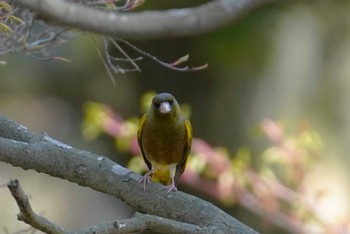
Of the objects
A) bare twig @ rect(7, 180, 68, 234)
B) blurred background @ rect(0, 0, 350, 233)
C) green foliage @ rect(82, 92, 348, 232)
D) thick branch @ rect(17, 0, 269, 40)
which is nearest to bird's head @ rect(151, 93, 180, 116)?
green foliage @ rect(82, 92, 348, 232)

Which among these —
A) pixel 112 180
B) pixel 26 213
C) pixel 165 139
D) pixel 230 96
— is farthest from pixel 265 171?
pixel 26 213

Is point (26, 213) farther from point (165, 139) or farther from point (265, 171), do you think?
point (265, 171)

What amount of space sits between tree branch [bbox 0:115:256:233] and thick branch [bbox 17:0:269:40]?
125 centimetres

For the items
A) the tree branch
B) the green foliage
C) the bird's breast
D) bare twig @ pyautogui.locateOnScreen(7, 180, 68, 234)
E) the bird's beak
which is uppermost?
the green foliage

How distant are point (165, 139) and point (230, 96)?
315 centimetres

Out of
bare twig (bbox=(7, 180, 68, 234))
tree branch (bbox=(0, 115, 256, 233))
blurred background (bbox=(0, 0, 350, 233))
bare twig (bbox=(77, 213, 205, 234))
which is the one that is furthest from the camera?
blurred background (bbox=(0, 0, 350, 233))

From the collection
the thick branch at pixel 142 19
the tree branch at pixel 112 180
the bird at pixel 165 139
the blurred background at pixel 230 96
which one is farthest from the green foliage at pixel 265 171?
the thick branch at pixel 142 19

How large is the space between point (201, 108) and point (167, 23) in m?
5.36

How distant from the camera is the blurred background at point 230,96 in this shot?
580cm

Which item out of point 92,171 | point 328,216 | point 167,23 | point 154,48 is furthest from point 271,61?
point 167,23

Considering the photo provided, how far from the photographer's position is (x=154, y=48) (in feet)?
21.6

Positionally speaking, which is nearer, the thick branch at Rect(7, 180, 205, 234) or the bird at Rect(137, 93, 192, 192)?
the thick branch at Rect(7, 180, 205, 234)

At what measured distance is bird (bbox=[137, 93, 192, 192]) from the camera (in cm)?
347

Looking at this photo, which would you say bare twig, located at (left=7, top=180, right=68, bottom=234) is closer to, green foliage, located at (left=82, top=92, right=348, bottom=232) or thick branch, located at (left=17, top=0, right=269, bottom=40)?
thick branch, located at (left=17, top=0, right=269, bottom=40)
